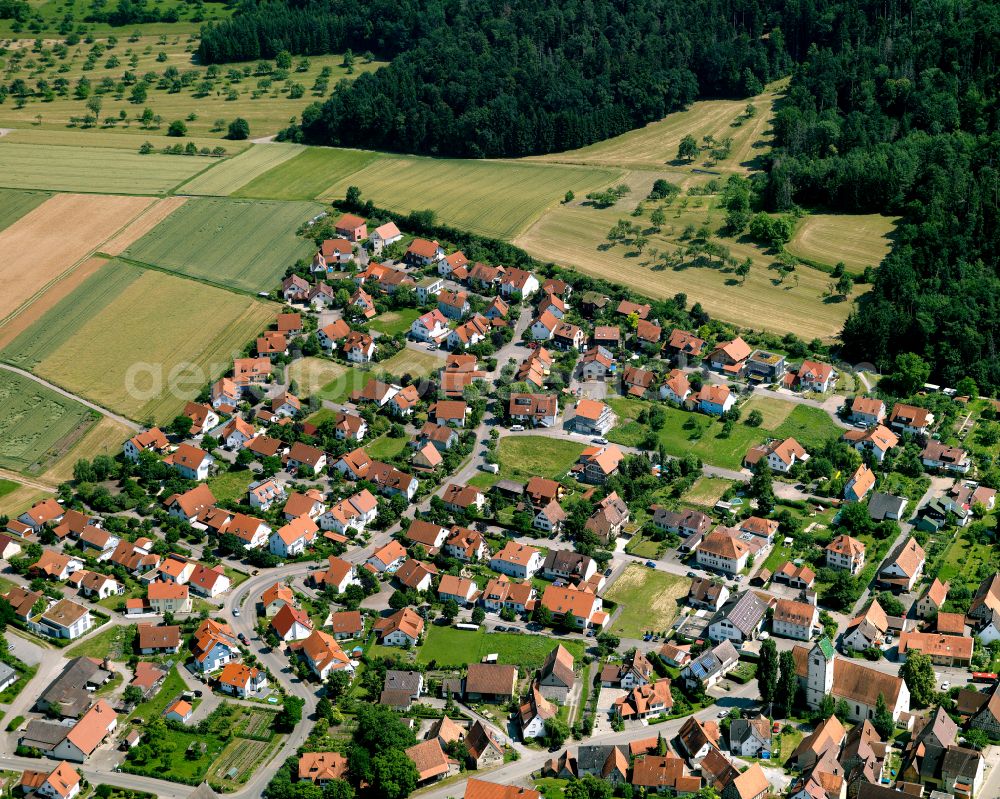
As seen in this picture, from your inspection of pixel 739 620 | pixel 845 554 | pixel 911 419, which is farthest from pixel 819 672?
pixel 911 419

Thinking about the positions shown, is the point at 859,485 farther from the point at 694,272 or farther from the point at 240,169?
the point at 240,169

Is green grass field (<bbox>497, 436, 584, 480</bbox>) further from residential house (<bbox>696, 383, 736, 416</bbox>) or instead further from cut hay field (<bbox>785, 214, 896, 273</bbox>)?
cut hay field (<bbox>785, 214, 896, 273</bbox>)

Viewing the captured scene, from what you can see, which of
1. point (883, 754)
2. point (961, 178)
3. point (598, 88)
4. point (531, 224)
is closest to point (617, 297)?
point (531, 224)

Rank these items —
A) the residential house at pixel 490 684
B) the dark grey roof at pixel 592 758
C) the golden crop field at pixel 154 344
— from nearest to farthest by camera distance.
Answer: the dark grey roof at pixel 592 758 < the residential house at pixel 490 684 < the golden crop field at pixel 154 344

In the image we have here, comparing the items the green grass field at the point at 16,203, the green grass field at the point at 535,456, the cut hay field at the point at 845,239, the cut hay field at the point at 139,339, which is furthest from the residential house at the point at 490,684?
the green grass field at the point at 16,203

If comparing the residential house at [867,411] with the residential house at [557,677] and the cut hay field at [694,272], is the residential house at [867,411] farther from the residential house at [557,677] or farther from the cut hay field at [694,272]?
the residential house at [557,677]

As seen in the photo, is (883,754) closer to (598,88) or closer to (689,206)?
(689,206)

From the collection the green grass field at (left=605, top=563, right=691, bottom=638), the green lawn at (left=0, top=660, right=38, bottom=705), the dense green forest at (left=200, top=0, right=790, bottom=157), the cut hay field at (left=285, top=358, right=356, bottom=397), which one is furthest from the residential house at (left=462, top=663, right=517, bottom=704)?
the dense green forest at (left=200, top=0, right=790, bottom=157)
